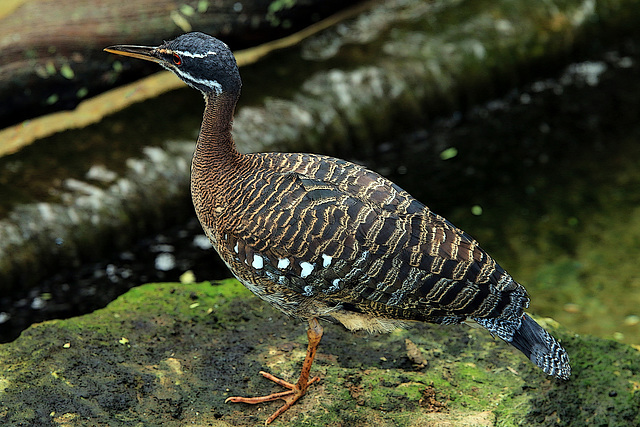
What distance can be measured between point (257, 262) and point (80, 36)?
177 inches

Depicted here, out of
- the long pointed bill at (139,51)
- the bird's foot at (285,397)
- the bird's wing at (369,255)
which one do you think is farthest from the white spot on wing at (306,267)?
the long pointed bill at (139,51)

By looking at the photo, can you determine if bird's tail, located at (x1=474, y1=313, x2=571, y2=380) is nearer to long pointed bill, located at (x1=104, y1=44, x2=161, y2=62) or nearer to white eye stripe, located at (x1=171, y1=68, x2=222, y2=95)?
Result: white eye stripe, located at (x1=171, y1=68, x2=222, y2=95)

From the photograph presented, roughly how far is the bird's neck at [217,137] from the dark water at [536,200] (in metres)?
2.54

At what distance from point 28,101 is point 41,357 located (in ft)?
11.9

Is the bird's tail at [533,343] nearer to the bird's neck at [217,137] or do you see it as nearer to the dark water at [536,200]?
the bird's neck at [217,137]

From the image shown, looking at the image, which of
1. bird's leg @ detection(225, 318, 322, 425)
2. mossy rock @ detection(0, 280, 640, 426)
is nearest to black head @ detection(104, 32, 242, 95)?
bird's leg @ detection(225, 318, 322, 425)

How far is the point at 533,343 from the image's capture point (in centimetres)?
453

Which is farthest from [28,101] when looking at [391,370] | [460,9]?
[460,9]

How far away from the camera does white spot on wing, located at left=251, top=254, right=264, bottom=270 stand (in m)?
4.36

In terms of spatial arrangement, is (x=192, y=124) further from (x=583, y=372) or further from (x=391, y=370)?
(x=583, y=372)

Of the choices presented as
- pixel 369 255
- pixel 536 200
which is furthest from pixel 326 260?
pixel 536 200

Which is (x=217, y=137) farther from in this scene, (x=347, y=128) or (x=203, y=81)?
Answer: (x=347, y=128)

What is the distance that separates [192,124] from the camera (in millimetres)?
8109

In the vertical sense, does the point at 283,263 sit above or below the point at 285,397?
above
